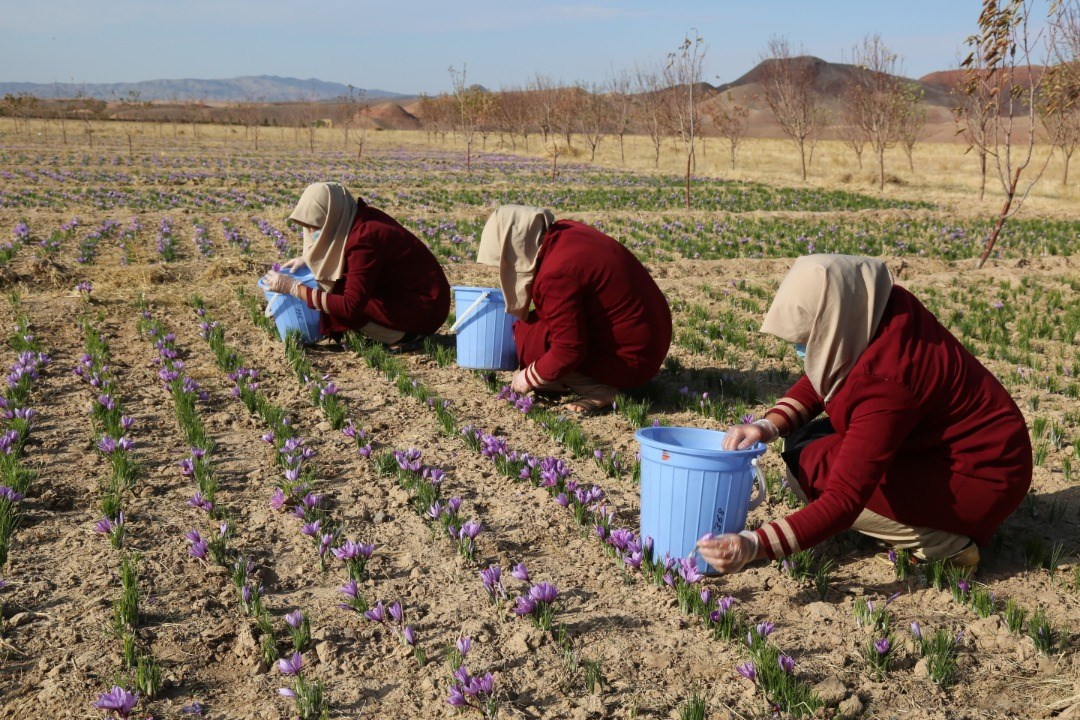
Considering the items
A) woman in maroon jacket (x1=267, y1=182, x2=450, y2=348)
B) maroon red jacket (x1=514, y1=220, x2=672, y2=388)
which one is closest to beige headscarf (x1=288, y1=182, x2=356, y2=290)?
woman in maroon jacket (x1=267, y1=182, x2=450, y2=348)

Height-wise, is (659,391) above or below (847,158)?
below

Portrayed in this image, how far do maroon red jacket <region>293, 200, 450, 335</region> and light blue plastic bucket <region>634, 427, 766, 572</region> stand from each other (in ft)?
11.4

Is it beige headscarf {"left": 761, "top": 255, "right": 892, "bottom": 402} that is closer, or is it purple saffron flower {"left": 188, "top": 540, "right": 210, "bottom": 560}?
beige headscarf {"left": 761, "top": 255, "right": 892, "bottom": 402}

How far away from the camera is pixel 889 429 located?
3191 millimetres

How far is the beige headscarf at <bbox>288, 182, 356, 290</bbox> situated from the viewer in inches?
249

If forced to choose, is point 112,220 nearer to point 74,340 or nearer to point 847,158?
point 74,340

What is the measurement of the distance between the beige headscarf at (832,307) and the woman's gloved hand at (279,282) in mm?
4247

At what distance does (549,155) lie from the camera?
43.3 metres

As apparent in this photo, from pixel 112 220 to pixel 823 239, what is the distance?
467 inches

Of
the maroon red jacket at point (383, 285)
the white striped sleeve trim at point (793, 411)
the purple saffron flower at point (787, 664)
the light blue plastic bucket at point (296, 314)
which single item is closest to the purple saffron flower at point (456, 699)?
the purple saffron flower at point (787, 664)

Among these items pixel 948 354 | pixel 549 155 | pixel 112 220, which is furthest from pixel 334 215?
pixel 549 155

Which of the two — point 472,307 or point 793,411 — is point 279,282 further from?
point 793,411

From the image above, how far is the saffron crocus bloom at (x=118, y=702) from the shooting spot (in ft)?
8.76

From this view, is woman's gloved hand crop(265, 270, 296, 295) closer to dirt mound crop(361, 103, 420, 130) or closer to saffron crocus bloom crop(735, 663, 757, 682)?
saffron crocus bloom crop(735, 663, 757, 682)
